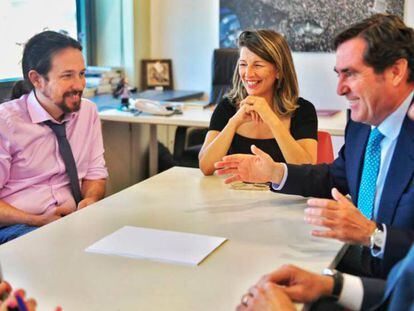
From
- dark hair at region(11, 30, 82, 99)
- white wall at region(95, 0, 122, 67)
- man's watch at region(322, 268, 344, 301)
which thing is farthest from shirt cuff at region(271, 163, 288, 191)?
white wall at region(95, 0, 122, 67)

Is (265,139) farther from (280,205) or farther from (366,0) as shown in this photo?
(366,0)

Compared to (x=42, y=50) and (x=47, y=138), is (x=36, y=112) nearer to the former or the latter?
(x=47, y=138)

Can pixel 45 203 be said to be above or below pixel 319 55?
below

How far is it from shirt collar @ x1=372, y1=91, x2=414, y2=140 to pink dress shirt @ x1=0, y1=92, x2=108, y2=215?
1.27 meters

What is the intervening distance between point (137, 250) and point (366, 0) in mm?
3916

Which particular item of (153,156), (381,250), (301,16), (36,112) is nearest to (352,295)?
(381,250)

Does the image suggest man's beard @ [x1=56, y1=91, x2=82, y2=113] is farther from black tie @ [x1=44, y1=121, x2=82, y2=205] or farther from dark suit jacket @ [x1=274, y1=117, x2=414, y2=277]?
dark suit jacket @ [x1=274, y1=117, x2=414, y2=277]

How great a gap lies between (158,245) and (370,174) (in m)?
0.72

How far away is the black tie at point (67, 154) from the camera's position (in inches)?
90.0

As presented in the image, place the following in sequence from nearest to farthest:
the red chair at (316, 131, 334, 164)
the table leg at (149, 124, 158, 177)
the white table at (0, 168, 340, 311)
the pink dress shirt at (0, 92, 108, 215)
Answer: the white table at (0, 168, 340, 311), the pink dress shirt at (0, 92, 108, 215), the red chair at (316, 131, 334, 164), the table leg at (149, 124, 158, 177)

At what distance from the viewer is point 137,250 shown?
1472mm

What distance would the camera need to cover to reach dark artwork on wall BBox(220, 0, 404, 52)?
4.77 metres

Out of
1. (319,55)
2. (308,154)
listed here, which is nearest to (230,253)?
(308,154)

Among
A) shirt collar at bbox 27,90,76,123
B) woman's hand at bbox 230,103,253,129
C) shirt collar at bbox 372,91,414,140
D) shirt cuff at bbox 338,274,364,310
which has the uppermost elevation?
shirt collar at bbox 372,91,414,140
